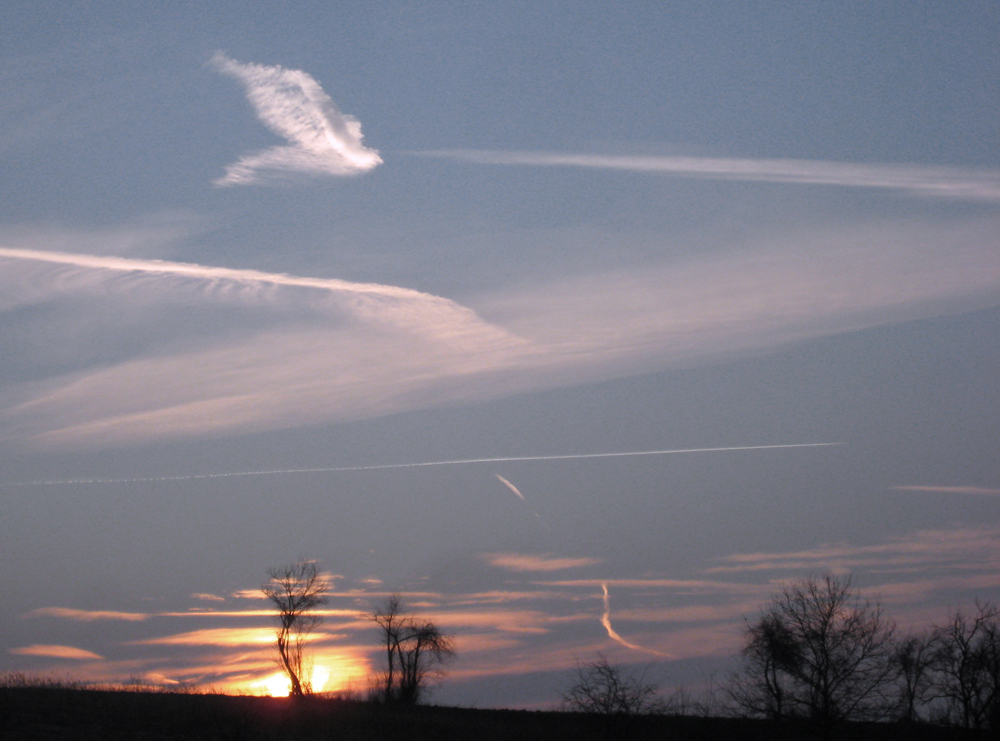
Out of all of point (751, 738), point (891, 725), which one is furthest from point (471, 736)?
point (891, 725)

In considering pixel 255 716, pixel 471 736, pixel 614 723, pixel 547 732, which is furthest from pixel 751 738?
pixel 255 716

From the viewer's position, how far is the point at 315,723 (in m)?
44.8

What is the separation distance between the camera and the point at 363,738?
44.1 metres

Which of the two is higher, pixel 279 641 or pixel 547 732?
pixel 279 641

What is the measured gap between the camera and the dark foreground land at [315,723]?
3725cm

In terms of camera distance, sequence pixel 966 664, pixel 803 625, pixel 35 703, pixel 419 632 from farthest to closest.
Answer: pixel 419 632
pixel 966 664
pixel 803 625
pixel 35 703

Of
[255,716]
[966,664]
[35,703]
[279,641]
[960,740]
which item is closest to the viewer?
[35,703]

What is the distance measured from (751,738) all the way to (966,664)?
14683 millimetres

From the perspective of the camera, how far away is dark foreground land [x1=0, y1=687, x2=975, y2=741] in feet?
122

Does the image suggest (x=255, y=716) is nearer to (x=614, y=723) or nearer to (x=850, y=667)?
(x=614, y=723)

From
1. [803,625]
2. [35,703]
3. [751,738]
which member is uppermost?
[803,625]

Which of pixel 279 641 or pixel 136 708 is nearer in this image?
pixel 136 708

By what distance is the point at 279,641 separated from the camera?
75.6 meters

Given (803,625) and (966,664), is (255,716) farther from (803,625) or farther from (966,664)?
(966,664)
